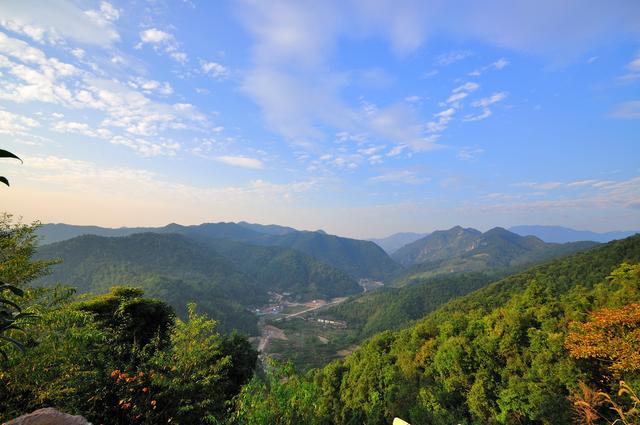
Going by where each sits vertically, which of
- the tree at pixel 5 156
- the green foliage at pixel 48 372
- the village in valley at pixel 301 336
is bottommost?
the village in valley at pixel 301 336

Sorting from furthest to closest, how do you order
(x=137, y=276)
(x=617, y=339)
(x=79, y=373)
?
1. (x=137, y=276)
2. (x=617, y=339)
3. (x=79, y=373)

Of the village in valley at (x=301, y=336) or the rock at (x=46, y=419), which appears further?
the village in valley at (x=301, y=336)

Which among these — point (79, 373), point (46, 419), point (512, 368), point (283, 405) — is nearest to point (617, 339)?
point (512, 368)

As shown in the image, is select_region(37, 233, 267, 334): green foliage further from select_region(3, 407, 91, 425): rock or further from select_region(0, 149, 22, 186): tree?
select_region(0, 149, 22, 186): tree

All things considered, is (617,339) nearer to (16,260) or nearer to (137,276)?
(16,260)

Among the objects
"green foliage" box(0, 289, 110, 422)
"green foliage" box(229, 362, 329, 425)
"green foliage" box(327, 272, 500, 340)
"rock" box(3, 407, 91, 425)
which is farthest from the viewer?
"green foliage" box(327, 272, 500, 340)

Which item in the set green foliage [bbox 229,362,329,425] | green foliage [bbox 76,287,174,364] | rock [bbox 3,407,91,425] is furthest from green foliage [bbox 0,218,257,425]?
green foliage [bbox 76,287,174,364]

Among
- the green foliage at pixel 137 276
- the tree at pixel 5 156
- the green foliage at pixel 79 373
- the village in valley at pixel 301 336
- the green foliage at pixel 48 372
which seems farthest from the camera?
the green foliage at pixel 137 276

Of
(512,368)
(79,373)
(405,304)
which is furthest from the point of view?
(405,304)

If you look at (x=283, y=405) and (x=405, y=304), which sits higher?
(x=283, y=405)

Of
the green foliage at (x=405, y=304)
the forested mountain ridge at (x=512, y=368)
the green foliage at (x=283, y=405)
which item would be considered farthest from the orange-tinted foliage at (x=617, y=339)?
the green foliage at (x=405, y=304)

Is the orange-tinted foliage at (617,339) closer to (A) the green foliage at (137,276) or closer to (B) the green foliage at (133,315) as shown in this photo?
(B) the green foliage at (133,315)
